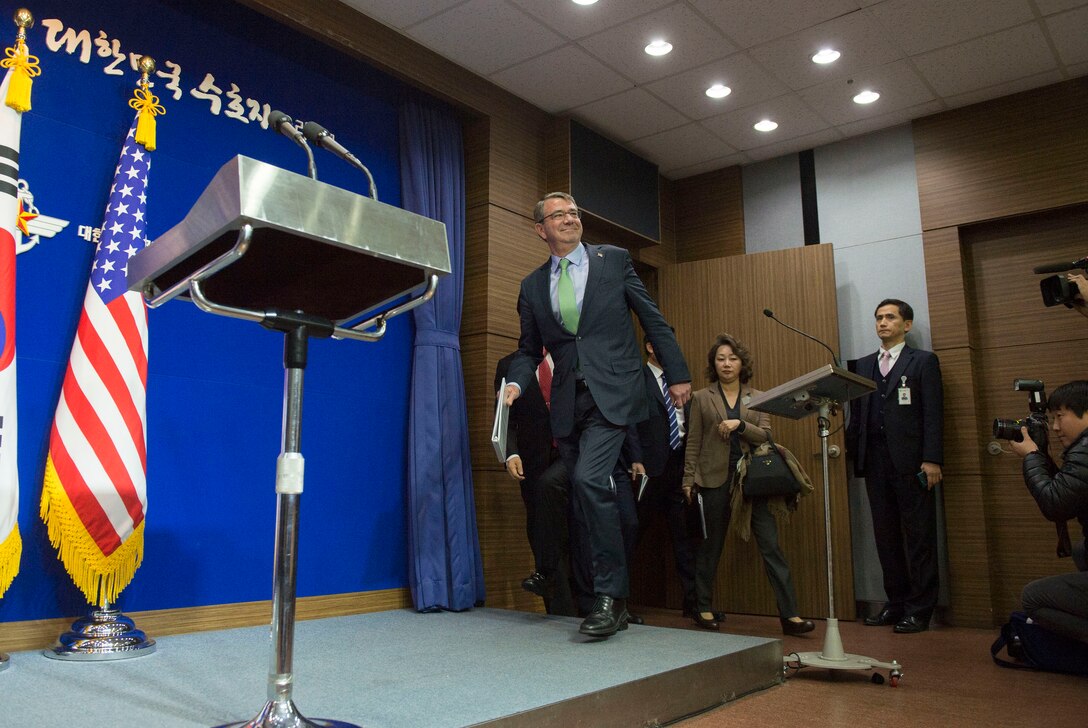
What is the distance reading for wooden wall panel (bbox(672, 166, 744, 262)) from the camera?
215 inches

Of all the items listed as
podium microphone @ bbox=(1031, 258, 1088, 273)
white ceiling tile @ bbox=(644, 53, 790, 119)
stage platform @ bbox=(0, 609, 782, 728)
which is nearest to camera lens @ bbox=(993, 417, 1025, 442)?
podium microphone @ bbox=(1031, 258, 1088, 273)

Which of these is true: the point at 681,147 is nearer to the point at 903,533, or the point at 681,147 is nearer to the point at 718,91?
the point at 718,91

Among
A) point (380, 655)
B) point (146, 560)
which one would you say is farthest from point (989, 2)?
point (146, 560)

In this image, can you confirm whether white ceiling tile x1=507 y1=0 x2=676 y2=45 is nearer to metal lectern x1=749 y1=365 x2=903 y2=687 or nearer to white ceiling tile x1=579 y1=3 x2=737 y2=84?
white ceiling tile x1=579 y1=3 x2=737 y2=84

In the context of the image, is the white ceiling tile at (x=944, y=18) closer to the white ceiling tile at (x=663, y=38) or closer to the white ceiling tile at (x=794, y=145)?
the white ceiling tile at (x=663, y=38)

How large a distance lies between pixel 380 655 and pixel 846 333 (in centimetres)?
354

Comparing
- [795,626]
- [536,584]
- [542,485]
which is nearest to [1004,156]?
[795,626]

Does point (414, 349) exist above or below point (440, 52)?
below

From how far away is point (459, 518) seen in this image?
3738 millimetres

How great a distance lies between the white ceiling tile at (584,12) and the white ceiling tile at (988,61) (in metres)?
1.54

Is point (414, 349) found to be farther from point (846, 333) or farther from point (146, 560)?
point (846, 333)

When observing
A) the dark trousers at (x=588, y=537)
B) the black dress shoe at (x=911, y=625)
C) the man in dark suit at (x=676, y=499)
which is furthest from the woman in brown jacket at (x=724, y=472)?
the dark trousers at (x=588, y=537)

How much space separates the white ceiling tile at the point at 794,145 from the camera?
5039 mm

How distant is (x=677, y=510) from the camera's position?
4.32 meters
